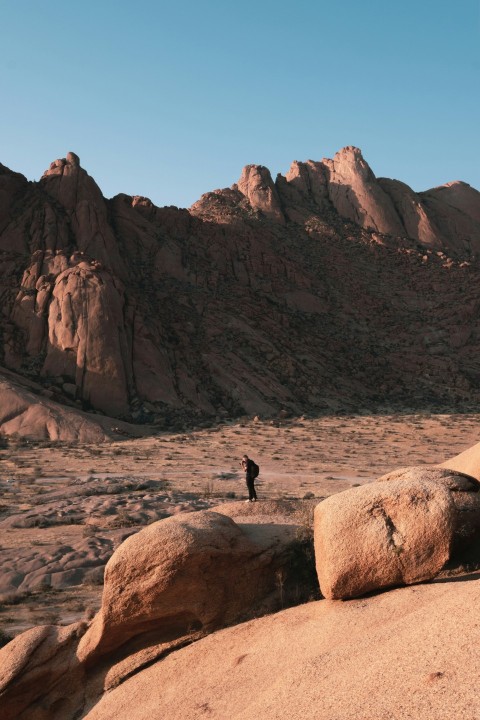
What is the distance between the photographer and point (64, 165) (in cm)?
5019

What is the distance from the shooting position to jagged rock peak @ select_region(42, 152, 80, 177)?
49.9 metres

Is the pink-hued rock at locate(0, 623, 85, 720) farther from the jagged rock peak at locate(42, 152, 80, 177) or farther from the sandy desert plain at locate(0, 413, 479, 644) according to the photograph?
the jagged rock peak at locate(42, 152, 80, 177)

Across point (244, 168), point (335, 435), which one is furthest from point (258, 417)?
point (244, 168)

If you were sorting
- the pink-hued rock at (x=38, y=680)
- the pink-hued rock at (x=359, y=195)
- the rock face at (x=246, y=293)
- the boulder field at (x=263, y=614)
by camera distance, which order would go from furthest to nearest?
1. the pink-hued rock at (x=359, y=195)
2. the rock face at (x=246, y=293)
3. the pink-hued rock at (x=38, y=680)
4. the boulder field at (x=263, y=614)

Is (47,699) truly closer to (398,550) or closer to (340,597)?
(340,597)

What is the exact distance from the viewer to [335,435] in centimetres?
3378

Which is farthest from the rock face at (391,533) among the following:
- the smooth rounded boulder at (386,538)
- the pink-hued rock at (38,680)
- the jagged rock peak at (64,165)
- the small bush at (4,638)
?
the jagged rock peak at (64,165)

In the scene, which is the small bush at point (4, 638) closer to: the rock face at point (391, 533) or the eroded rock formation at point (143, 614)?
the eroded rock formation at point (143, 614)

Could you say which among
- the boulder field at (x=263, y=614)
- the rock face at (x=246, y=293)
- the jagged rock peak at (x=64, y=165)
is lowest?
the boulder field at (x=263, y=614)

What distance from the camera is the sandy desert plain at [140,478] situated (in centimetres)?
1119

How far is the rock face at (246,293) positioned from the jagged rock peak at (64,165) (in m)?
0.15

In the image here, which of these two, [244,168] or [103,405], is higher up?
[244,168]

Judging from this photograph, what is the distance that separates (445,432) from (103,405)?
1933 centimetres

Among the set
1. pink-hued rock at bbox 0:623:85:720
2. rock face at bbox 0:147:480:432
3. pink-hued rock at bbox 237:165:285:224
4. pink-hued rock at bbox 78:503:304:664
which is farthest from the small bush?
pink-hued rock at bbox 237:165:285:224
